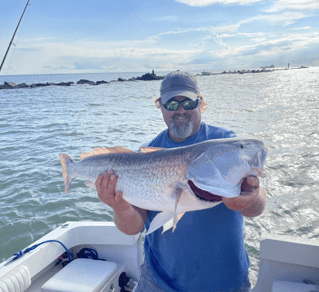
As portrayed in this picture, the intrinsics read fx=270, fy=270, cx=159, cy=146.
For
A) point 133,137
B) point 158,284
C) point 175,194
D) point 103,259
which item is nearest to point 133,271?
point 103,259

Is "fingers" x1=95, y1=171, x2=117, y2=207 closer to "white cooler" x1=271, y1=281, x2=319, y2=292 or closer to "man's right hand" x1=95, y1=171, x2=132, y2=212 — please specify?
"man's right hand" x1=95, y1=171, x2=132, y2=212

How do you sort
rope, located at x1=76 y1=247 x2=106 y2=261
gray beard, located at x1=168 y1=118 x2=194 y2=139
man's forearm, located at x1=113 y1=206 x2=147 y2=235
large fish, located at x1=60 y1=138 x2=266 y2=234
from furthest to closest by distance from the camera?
rope, located at x1=76 y1=247 x2=106 y2=261 → gray beard, located at x1=168 y1=118 x2=194 y2=139 → man's forearm, located at x1=113 y1=206 x2=147 y2=235 → large fish, located at x1=60 y1=138 x2=266 y2=234

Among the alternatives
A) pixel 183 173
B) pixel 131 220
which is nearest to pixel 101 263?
Answer: pixel 131 220

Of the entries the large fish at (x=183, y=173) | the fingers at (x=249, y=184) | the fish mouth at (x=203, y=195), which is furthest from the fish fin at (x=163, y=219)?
the fingers at (x=249, y=184)

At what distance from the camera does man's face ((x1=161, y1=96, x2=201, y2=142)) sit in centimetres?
321

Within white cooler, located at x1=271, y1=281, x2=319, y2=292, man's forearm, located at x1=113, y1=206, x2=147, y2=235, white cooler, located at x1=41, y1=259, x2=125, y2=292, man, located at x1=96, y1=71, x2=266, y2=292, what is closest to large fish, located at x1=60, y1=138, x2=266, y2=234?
man, located at x1=96, y1=71, x2=266, y2=292

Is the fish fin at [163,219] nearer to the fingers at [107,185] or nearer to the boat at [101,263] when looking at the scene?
the fingers at [107,185]

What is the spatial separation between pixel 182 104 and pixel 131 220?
4.83ft

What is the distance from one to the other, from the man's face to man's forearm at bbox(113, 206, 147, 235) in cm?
98

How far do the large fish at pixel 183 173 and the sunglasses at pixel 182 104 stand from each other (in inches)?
33.5

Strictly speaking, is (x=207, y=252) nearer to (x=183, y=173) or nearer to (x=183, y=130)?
(x=183, y=173)

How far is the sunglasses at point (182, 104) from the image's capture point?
10.7 feet

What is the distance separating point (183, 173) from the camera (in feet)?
7.56

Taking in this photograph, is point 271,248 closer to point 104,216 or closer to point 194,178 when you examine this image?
point 194,178
